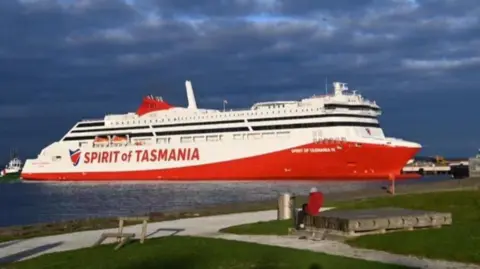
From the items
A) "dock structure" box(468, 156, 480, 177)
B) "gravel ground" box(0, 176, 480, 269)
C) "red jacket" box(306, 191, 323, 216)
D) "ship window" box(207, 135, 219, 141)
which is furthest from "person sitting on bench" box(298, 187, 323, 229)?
"ship window" box(207, 135, 219, 141)

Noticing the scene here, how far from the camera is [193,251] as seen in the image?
10.4m

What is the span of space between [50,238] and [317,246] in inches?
252

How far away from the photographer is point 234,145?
59.2 metres

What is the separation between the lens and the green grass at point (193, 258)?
29.6 feet

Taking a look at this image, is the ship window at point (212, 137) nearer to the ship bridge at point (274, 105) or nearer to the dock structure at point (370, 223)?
the ship bridge at point (274, 105)

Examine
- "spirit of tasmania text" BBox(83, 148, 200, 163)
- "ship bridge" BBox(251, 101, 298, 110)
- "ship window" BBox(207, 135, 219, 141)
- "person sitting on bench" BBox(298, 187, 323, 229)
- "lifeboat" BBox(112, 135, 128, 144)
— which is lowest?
"person sitting on bench" BBox(298, 187, 323, 229)

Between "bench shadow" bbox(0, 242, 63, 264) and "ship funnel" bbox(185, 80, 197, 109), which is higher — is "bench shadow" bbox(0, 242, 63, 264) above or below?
below

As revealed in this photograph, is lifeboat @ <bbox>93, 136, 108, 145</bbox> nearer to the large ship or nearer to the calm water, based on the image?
the large ship

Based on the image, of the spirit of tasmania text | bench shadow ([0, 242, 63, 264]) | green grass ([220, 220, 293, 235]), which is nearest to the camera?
bench shadow ([0, 242, 63, 264])

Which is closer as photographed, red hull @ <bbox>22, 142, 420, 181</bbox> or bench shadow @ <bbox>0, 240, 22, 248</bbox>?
bench shadow @ <bbox>0, 240, 22, 248</bbox>

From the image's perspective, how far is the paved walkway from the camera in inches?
367

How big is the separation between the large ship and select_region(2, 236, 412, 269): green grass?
4069 cm

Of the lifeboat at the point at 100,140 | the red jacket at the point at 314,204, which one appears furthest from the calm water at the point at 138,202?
the red jacket at the point at 314,204

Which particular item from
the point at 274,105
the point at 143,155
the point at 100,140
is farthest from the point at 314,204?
the point at 100,140
